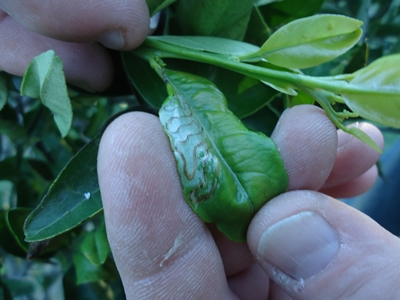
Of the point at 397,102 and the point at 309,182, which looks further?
the point at 309,182

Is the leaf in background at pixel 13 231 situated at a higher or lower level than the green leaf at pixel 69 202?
lower

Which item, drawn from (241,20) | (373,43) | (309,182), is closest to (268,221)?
(309,182)

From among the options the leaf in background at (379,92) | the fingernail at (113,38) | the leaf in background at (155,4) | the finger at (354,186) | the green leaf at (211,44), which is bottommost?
the finger at (354,186)

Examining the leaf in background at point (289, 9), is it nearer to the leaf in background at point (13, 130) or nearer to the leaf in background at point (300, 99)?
the leaf in background at point (300, 99)

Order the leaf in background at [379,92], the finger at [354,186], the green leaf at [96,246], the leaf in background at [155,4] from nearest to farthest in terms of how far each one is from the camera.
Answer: the leaf in background at [379,92]
the leaf in background at [155,4]
the green leaf at [96,246]
the finger at [354,186]

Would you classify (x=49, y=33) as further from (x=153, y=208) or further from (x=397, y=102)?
(x=397, y=102)

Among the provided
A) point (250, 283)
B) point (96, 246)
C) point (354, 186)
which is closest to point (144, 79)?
point (96, 246)

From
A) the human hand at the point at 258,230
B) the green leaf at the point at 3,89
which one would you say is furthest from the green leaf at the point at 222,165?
the green leaf at the point at 3,89
